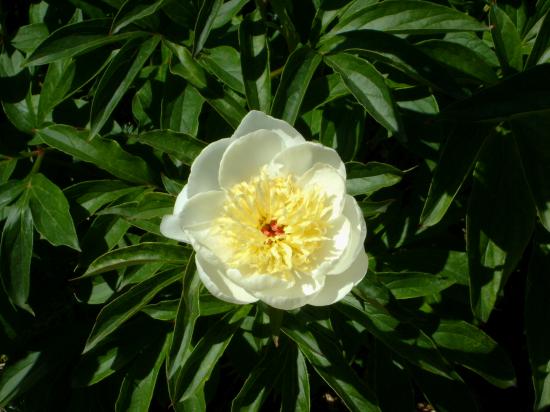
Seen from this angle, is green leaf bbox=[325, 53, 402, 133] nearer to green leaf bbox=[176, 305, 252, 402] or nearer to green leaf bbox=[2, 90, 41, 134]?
green leaf bbox=[176, 305, 252, 402]

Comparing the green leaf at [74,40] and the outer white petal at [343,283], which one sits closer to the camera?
the outer white petal at [343,283]

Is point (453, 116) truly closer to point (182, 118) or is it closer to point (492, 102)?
point (492, 102)

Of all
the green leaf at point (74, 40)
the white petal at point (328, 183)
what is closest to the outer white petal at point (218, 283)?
the white petal at point (328, 183)

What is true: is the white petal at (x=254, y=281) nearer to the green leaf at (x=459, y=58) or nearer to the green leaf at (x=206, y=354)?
the green leaf at (x=206, y=354)

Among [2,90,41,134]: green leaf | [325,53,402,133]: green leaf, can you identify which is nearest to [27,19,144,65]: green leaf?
[2,90,41,134]: green leaf

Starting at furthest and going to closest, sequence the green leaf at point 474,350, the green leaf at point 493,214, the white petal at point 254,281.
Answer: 1. the green leaf at point 474,350
2. the green leaf at point 493,214
3. the white petal at point 254,281

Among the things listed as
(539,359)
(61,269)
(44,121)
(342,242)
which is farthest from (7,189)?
(539,359)
